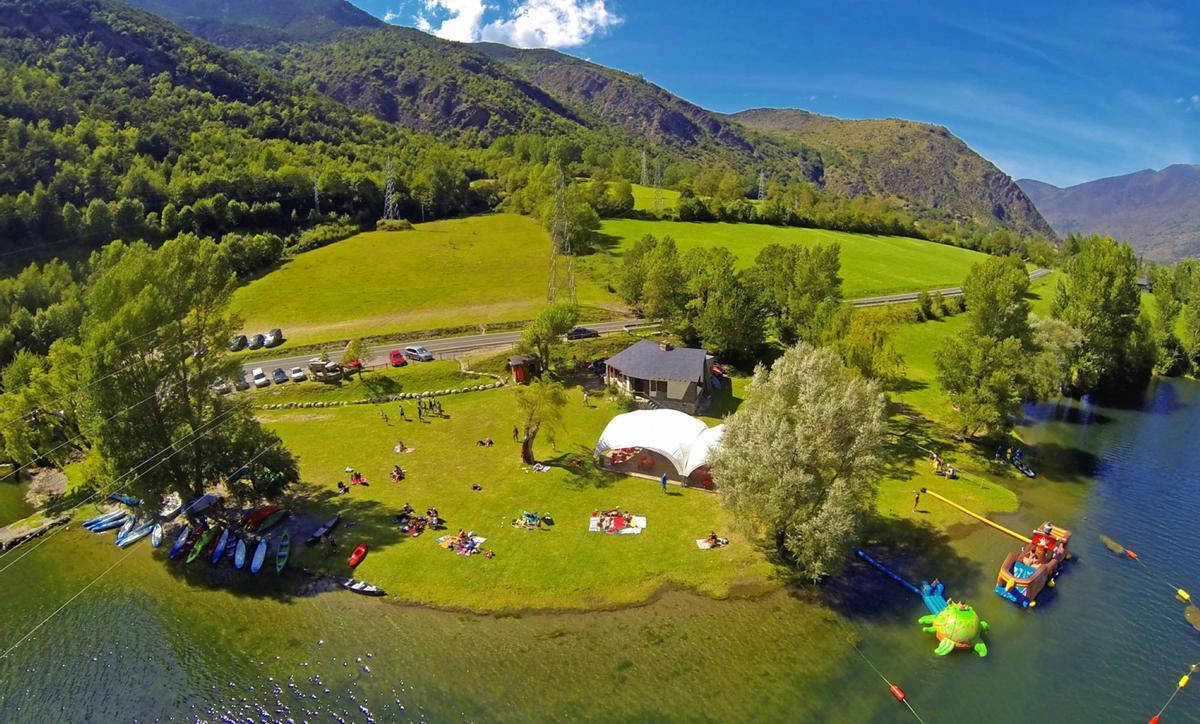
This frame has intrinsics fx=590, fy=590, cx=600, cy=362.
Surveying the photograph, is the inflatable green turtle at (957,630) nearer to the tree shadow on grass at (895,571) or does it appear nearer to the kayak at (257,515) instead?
the tree shadow on grass at (895,571)

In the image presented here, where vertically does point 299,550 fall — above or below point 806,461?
below

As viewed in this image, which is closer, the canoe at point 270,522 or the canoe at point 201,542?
the canoe at point 201,542

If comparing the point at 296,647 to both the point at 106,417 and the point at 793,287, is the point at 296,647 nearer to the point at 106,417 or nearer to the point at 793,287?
the point at 106,417

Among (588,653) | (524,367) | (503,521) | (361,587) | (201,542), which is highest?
(524,367)

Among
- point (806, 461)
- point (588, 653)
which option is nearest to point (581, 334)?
point (806, 461)

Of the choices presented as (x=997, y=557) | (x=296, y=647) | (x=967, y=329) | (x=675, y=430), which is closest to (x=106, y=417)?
(x=296, y=647)

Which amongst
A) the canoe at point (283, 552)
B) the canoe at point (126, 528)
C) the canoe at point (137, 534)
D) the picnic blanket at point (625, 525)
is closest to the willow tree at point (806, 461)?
the picnic blanket at point (625, 525)

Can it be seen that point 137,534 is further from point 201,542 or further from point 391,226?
point 391,226

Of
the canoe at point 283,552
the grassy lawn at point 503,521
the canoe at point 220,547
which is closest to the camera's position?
the grassy lawn at point 503,521
